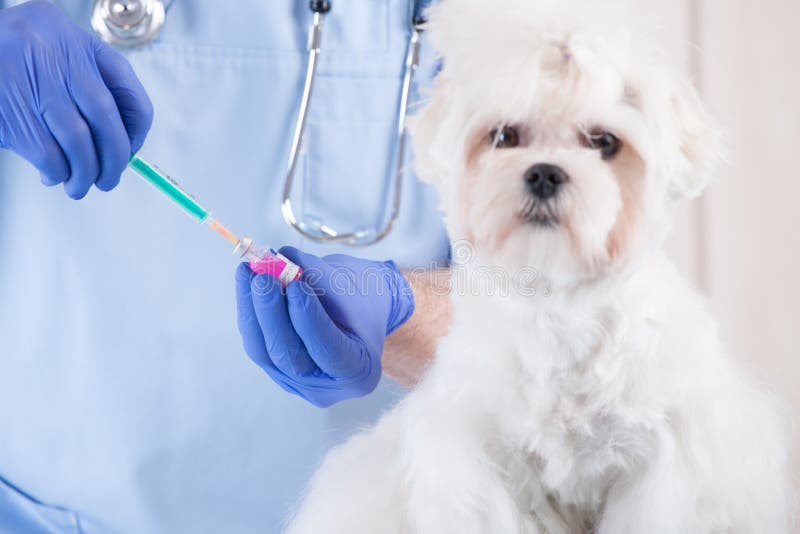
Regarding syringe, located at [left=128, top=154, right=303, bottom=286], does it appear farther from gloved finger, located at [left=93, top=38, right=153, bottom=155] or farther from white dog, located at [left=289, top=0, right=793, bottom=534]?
white dog, located at [left=289, top=0, right=793, bottom=534]

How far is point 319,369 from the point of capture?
100 centimetres

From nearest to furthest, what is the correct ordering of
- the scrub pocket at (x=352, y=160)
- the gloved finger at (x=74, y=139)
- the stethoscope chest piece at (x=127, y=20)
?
the gloved finger at (x=74, y=139), the stethoscope chest piece at (x=127, y=20), the scrub pocket at (x=352, y=160)

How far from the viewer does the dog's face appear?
26.4 inches

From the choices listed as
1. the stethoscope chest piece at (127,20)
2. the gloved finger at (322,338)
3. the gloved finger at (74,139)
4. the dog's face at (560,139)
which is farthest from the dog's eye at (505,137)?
the stethoscope chest piece at (127,20)

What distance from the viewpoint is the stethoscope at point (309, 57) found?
103 centimetres

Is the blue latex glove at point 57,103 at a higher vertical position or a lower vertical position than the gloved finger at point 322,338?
higher

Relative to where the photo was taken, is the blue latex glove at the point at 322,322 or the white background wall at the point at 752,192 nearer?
the blue latex glove at the point at 322,322

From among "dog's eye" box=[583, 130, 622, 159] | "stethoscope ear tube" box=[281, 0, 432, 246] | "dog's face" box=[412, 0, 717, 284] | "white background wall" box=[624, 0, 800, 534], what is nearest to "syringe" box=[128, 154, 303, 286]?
"stethoscope ear tube" box=[281, 0, 432, 246]

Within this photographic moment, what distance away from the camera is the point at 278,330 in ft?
3.05

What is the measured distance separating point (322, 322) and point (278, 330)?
51mm

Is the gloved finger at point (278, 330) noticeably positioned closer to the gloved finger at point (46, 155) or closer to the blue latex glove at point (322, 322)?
the blue latex glove at point (322, 322)

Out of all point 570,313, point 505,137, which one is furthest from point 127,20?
point 570,313

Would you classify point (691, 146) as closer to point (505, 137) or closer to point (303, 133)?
point (505, 137)

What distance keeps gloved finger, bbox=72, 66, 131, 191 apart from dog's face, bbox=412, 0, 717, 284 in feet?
1.12
